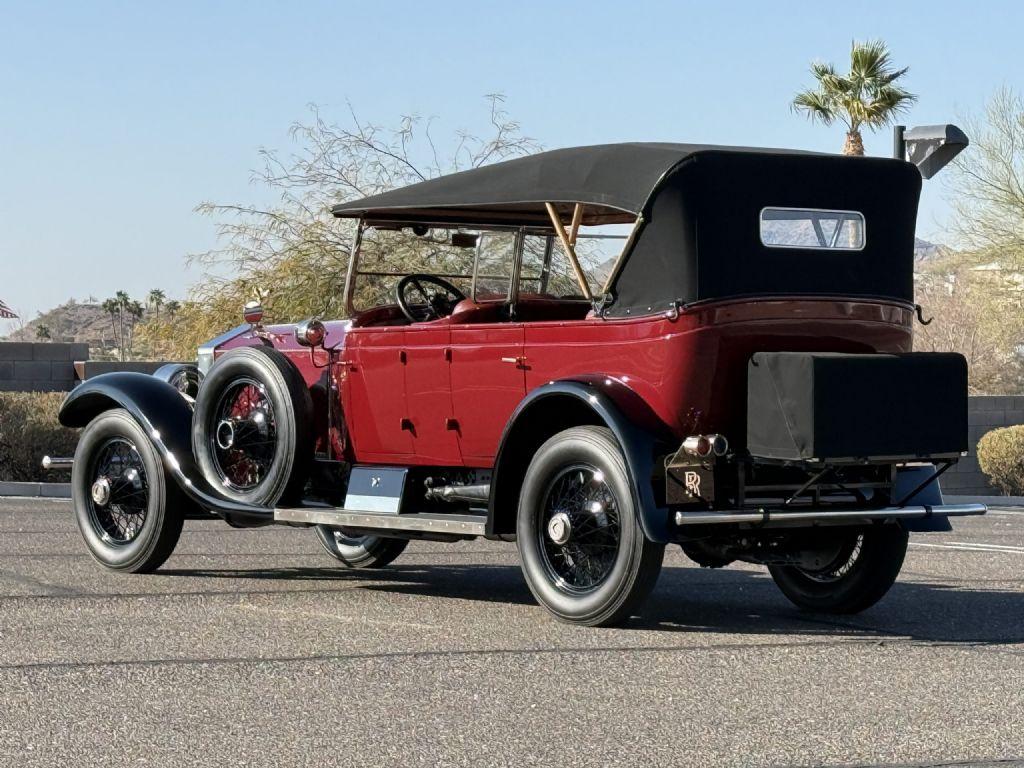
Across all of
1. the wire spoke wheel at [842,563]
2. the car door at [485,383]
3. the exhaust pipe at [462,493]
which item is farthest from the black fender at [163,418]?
the wire spoke wheel at [842,563]

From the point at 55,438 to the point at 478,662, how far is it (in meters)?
13.5

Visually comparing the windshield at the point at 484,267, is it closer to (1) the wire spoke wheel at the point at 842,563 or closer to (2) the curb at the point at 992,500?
(1) the wire spoke wheel at the point at 842,563

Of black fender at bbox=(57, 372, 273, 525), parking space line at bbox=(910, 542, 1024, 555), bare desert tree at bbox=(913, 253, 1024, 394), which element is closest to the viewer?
black fender at bbox=(57, 372, 273, 525)

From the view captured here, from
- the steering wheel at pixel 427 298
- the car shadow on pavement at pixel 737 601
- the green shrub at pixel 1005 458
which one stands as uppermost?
the steering wheel at pixel 427 298

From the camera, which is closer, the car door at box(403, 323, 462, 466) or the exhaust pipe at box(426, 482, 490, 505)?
the exhaust pipe at box(426, 482, 490, 505)

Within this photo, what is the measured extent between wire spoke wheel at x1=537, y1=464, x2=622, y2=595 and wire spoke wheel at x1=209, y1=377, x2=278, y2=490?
2.04 m

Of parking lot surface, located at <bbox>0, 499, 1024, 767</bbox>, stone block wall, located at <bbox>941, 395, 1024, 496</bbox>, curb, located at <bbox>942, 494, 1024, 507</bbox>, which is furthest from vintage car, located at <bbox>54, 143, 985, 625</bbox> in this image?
stone block wall, located at <bbox>941, 395, 1024, 496</bbox>

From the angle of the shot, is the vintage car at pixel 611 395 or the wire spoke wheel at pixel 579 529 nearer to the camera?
the vintage car at pixel 611 395

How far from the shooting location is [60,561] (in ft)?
33.6

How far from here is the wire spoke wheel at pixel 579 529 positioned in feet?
25.5

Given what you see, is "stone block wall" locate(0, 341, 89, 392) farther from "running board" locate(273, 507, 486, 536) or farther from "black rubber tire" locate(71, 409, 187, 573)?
"running board" locate(273, 507, 486, 536)

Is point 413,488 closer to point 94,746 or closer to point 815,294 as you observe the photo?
point 815,294

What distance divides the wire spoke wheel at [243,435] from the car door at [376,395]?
0.47m

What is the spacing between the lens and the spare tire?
359 inches
